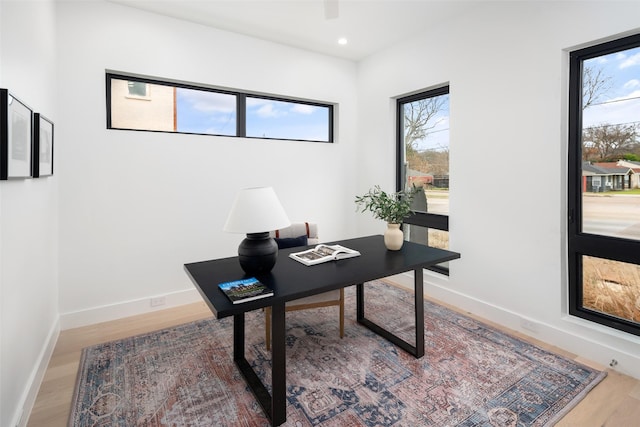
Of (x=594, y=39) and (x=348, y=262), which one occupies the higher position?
(x=594, y=39)

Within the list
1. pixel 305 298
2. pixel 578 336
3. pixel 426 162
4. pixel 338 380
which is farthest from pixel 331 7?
pixel 578 336

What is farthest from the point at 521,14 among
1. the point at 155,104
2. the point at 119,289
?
the point at 119,289

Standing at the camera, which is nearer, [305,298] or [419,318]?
[419,318]

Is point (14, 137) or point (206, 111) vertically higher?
point (206, 111)

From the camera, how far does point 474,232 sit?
120 inches

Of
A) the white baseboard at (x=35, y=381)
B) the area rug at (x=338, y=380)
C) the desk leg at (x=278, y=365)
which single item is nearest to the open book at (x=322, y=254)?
the desk leg at (x=278, y=365)

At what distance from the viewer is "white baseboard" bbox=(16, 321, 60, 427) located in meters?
1.65

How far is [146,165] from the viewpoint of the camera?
121 inches

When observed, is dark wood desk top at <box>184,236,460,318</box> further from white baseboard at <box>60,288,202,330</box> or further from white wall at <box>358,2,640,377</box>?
white baseboard at <box>60,288,202,330</box>

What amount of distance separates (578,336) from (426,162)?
2.10 metres

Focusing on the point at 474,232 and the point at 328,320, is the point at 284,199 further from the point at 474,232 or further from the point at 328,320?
the point at 474,232

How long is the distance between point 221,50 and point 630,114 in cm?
347

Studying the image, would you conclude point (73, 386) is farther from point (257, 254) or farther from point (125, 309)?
point (257, 254)

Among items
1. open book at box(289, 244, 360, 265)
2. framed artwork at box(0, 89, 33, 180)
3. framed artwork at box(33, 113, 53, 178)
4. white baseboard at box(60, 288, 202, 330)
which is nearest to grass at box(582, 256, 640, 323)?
open book at box(289, 244, 360, 265)
